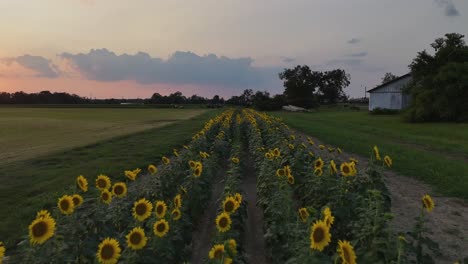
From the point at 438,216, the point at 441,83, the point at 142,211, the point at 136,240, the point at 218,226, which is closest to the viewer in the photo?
the point at 136,240

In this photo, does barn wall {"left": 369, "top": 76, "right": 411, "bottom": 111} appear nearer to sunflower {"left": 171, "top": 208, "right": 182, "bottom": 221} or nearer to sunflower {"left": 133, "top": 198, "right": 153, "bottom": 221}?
sunflower {"left": 171, "top": 208, "right": 182, "bottom": 221}

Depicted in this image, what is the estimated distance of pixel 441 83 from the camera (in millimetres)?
33344

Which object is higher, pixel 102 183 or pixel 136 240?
pixel 102 183

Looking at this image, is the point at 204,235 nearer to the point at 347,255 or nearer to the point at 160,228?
the point at 160,228

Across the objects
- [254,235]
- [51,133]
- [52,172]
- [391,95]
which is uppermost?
[391,95]

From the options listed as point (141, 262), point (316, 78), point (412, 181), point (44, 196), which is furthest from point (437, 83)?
point (316, 78)

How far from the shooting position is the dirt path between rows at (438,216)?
568 centimetres

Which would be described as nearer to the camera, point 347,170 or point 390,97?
point 347,170

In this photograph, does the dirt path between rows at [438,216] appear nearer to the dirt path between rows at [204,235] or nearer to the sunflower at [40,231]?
the dirt path between rows at [204,235]

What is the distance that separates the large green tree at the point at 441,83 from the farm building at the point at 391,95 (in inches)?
508

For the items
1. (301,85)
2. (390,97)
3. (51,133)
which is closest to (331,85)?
(301,85)

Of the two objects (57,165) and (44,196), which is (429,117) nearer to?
(57,165)

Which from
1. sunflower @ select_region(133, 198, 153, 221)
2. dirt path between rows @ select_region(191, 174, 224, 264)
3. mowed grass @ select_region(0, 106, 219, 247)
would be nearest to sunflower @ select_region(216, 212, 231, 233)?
sunflower @ select_region(133, 198, 153, 221)

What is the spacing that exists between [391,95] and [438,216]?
47749 millimetres
